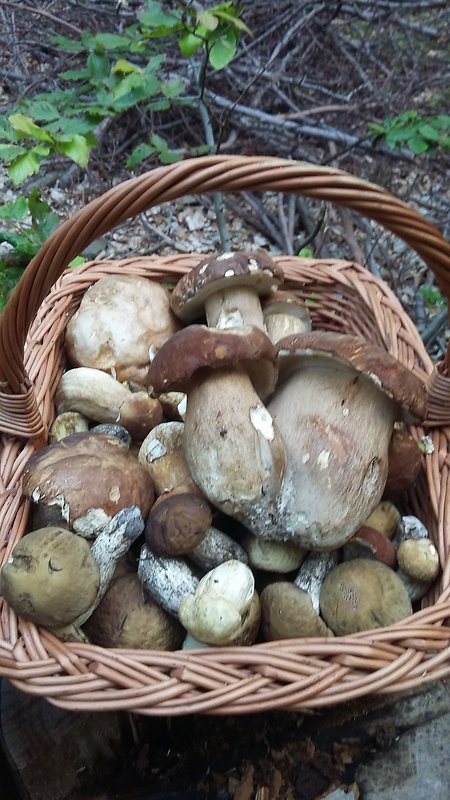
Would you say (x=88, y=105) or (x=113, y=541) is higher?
(x=88, y=105)

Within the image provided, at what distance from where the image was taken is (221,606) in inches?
46.4

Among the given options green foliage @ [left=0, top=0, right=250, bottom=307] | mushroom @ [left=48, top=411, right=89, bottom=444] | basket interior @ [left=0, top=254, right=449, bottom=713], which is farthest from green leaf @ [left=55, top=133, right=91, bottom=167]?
mushroom @ [left=48, top=411, right=89, bottom=444]

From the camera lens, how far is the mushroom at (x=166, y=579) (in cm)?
A: 128

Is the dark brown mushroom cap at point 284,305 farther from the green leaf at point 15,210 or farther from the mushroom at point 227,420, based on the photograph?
the green leaf at point 15,210

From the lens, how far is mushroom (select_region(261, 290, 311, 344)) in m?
1.72

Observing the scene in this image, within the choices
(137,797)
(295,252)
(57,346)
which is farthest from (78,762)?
(295,252)

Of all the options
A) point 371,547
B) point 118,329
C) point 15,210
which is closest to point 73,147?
point 15,210

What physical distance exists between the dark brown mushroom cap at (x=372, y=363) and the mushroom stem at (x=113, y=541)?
49 centimetres

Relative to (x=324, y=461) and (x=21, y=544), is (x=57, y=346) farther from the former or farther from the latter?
(x=324, y=461)

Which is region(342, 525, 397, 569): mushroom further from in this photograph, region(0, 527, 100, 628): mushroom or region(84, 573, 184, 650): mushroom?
region(0, 527, 100, 628): mushroom

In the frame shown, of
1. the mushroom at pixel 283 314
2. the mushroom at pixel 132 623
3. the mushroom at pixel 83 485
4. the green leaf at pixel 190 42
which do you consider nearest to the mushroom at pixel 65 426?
the mushroom at pixel 83 485

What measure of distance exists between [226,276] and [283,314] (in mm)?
292

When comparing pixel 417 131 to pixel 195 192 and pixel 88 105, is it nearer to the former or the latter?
pixel 88 105

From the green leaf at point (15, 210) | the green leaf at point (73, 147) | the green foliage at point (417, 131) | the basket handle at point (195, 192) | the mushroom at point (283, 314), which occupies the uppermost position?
the green leaf at point (73, 147)
